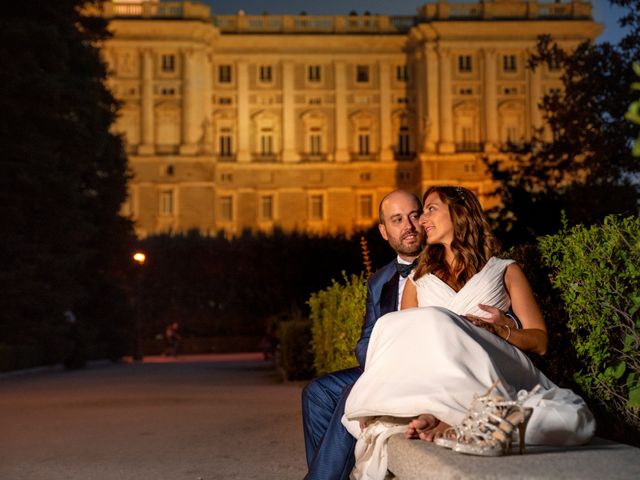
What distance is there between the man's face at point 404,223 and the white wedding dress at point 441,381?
1101 mm

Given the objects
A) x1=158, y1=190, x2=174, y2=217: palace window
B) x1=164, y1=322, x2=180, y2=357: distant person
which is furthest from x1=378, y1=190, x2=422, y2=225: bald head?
x1=158, y1=190, x2=174, y2=217: palace window

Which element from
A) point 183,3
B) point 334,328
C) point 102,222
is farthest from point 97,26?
point 183,3

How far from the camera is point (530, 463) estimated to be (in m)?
3.10

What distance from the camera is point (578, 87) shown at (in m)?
22.5

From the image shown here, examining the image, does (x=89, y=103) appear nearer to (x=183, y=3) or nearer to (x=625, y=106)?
(x=625, y=106)

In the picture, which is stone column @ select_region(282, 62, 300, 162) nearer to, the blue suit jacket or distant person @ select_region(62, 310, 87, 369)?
distant person @ select_region(62, 310, 87, 369)

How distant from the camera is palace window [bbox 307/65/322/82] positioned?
7438cm

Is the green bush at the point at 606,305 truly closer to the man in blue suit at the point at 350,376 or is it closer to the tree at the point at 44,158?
the man in blue suit at the point at 350,376

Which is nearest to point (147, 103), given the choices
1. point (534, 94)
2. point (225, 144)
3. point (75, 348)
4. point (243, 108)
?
point (225, 144)

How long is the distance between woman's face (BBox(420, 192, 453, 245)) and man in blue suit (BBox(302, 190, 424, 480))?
1.06ft

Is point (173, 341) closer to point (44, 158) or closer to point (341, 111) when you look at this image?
point (44, 158)

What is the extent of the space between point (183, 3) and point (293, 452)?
6676 centimetres

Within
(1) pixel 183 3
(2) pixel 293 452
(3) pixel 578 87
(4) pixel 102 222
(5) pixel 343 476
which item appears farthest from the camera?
(1) pixel 183 3

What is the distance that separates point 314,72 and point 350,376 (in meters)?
70.5
